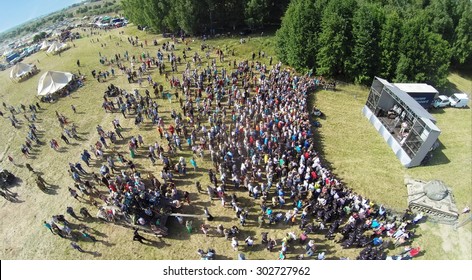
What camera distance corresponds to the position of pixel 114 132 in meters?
24.5

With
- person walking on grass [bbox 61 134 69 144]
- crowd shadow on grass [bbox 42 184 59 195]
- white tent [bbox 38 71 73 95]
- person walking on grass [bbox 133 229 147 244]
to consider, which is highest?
white tent [bbox 38 71 73 95]

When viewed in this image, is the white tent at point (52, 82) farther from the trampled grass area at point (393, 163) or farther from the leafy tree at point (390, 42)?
the leafy tree at point (390, 42)

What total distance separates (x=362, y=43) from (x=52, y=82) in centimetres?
A: 3419

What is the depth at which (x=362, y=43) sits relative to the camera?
98.1 feet

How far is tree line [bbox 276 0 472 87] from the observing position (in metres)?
29.1

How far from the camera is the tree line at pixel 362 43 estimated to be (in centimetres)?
2906

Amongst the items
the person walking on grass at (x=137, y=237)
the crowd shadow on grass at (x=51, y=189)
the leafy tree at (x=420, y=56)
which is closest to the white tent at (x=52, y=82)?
the crowd shadow on grass at (x=51, y=189)

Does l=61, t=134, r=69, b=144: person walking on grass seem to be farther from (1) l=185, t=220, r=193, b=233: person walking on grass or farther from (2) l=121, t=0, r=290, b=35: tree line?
(2) l=121, t=0, r=290, b=35: tree line

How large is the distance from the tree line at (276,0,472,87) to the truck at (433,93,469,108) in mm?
2161

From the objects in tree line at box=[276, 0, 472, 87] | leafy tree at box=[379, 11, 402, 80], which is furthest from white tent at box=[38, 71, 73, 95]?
leafy tree at box=[379, 11, 402, 80]

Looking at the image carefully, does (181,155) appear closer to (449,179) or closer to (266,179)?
(266,179)

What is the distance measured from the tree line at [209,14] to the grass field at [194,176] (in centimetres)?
1659

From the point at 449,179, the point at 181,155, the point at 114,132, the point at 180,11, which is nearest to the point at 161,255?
the point at 181,155

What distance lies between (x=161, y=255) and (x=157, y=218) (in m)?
2.04
